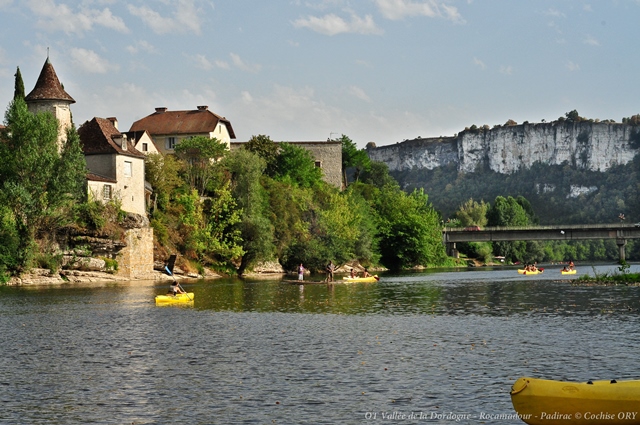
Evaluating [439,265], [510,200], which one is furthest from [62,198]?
[510,200]

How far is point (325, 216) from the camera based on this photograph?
10519 cm

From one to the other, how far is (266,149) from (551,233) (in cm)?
4700

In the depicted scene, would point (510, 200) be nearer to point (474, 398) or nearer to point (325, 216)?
point (325, 216)

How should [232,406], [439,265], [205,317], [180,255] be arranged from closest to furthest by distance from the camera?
[232,406]
[205,317]
[180,255]
[439,265]

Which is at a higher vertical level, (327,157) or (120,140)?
(327,157)

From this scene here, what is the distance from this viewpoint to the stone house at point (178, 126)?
381ft

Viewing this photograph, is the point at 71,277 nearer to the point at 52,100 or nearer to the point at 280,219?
the point at 52,100

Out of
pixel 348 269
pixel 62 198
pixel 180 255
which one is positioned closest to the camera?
pixel 62 198

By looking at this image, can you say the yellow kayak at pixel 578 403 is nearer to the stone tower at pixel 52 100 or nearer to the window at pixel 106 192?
the window at pixel 106 192

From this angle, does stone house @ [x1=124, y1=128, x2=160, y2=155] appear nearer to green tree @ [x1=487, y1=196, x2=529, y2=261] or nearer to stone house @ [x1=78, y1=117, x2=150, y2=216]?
stone house @ [x1=78, y1=117, x2=150, y2=216]

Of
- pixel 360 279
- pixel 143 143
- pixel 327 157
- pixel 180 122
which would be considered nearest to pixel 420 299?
pixel 360 279

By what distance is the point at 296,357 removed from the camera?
92.1 feet

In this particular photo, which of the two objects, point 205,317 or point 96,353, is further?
point 205,317

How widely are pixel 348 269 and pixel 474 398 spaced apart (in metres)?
86.9
